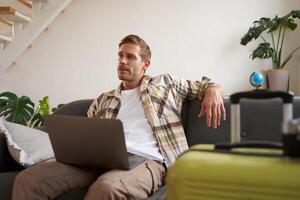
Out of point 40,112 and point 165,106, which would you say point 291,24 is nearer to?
point 165,106

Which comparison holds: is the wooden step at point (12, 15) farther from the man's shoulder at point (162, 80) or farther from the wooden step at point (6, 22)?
the man's shoulder at point (162, 80)

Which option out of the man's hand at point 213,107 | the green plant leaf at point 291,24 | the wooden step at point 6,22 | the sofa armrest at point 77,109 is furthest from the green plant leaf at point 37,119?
→ the green plant leaf at point 291,24

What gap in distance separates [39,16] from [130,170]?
2.14 m

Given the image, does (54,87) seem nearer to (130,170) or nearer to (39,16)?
(39,16)

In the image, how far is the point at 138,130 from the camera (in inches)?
68.9

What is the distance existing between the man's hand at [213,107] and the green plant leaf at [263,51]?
98 cm

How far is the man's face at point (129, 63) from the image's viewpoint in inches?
74.8

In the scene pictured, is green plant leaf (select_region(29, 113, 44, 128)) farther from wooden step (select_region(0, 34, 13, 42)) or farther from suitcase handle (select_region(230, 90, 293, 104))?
suitcase handle (select_region(230, 90, 293, 104))

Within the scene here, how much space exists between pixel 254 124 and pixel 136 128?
574 millimetres

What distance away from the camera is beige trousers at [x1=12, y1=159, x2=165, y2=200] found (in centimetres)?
131

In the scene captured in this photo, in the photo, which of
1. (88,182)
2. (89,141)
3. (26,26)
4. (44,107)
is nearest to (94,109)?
(88,182)

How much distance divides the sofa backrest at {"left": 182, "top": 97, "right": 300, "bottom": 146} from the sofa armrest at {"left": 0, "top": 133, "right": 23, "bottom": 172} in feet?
3.08

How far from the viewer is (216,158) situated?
664 millimetres

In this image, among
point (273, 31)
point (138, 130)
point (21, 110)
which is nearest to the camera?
point (138, 130)
